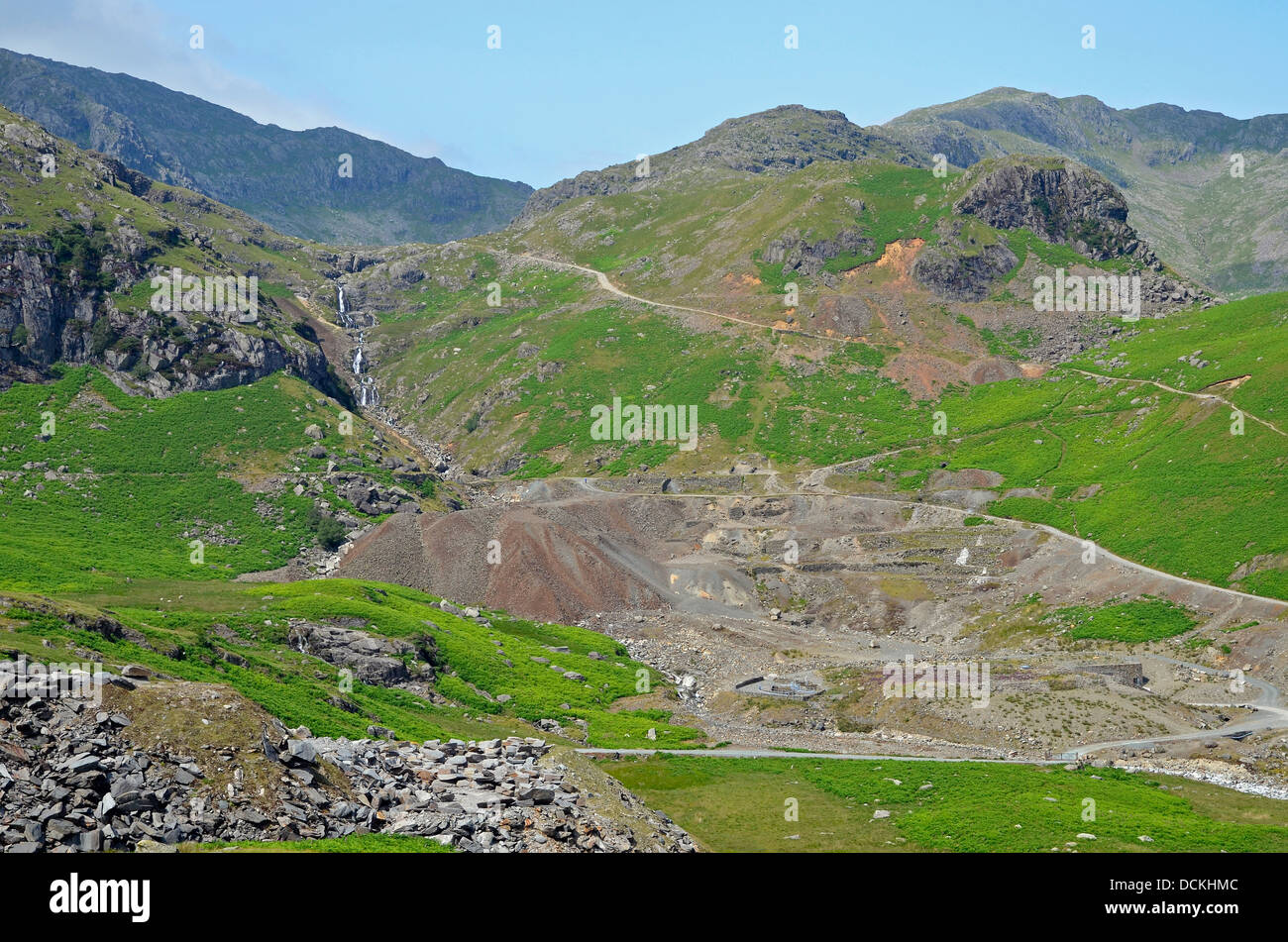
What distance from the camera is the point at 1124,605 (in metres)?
86.6

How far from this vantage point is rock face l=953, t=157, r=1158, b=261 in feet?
577

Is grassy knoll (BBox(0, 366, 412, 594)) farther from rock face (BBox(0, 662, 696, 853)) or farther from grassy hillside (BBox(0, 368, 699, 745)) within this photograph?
rock face (BBox(0, 662, 696, 853))

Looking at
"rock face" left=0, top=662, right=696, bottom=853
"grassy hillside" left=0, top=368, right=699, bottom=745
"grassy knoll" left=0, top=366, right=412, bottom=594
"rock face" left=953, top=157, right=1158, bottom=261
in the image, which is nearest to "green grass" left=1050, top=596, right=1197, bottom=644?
"grassy hillside" left=0, top=368, right=699, bottom=745

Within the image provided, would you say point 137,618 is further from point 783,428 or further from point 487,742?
point 783,428

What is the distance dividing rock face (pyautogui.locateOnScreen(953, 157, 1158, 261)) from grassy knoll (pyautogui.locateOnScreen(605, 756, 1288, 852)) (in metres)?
147

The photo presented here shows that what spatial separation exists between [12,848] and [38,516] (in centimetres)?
8406

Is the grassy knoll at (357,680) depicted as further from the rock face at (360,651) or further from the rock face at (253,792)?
the rock face at (253,792)

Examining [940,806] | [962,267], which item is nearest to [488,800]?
[940,806]

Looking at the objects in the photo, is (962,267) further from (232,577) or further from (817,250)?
(232,577)

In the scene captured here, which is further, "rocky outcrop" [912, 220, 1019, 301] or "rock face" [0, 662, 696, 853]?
"rocky outcrop" [912, 220, 1019, 301]

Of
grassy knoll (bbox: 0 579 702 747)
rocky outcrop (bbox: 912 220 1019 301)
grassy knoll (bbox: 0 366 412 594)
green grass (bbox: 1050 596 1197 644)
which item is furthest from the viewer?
rocky outcrop (bbox: 912 220 1019 301)

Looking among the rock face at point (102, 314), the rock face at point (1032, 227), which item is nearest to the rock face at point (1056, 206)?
the rock face at point (1032, 227)

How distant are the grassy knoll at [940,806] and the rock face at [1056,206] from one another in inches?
5791

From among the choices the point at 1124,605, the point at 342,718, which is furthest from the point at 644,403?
the point at 342,718
